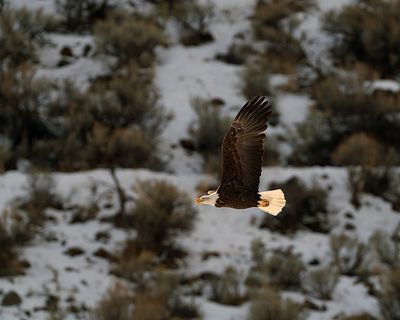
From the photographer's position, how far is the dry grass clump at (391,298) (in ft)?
37.0

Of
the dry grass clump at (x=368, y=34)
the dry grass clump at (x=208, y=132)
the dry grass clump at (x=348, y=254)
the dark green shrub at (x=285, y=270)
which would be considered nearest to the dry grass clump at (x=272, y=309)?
the dark green shrub at (x=285, y=270)

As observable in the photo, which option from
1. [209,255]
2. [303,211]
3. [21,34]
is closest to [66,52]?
[21,34]

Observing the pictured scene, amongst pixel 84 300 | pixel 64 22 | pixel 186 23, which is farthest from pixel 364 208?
pixel 64 22

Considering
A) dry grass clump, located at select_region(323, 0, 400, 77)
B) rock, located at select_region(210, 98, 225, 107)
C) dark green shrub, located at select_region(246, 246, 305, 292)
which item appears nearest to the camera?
dark green shrub, located at select_region(246, 246, 305, 292)

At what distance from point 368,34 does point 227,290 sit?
11118 mm

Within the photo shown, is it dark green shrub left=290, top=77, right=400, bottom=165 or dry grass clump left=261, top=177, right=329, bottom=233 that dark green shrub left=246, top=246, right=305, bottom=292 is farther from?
dark green shrub left=290, top=77, right=400, bottom=165

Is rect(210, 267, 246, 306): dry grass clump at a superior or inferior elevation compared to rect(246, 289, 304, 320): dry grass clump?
inferior

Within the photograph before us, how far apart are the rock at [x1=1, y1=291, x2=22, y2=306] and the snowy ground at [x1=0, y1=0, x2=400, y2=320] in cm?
9

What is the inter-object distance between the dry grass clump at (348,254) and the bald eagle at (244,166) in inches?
299

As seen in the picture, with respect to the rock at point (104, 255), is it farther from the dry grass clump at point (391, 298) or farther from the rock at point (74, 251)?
the dry grass clump at point (391, 298)

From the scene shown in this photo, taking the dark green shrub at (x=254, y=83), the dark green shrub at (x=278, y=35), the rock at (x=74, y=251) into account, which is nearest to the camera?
the rock at (x=74, y=251)

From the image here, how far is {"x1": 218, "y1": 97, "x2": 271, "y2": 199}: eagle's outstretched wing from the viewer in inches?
211

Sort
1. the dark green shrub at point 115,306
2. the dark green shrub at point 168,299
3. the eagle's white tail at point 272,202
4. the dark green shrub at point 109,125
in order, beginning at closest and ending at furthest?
1. the eagle's white tail at point 272,202
2. the dark green shrub at point 115,306
3. the dark green shrub at point 168,299
4. the dark green shrub at point 109,125

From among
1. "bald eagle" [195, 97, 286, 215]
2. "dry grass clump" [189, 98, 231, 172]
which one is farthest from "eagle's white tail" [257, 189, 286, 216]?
"dry grass clump" [189, 98, 231, 172]
